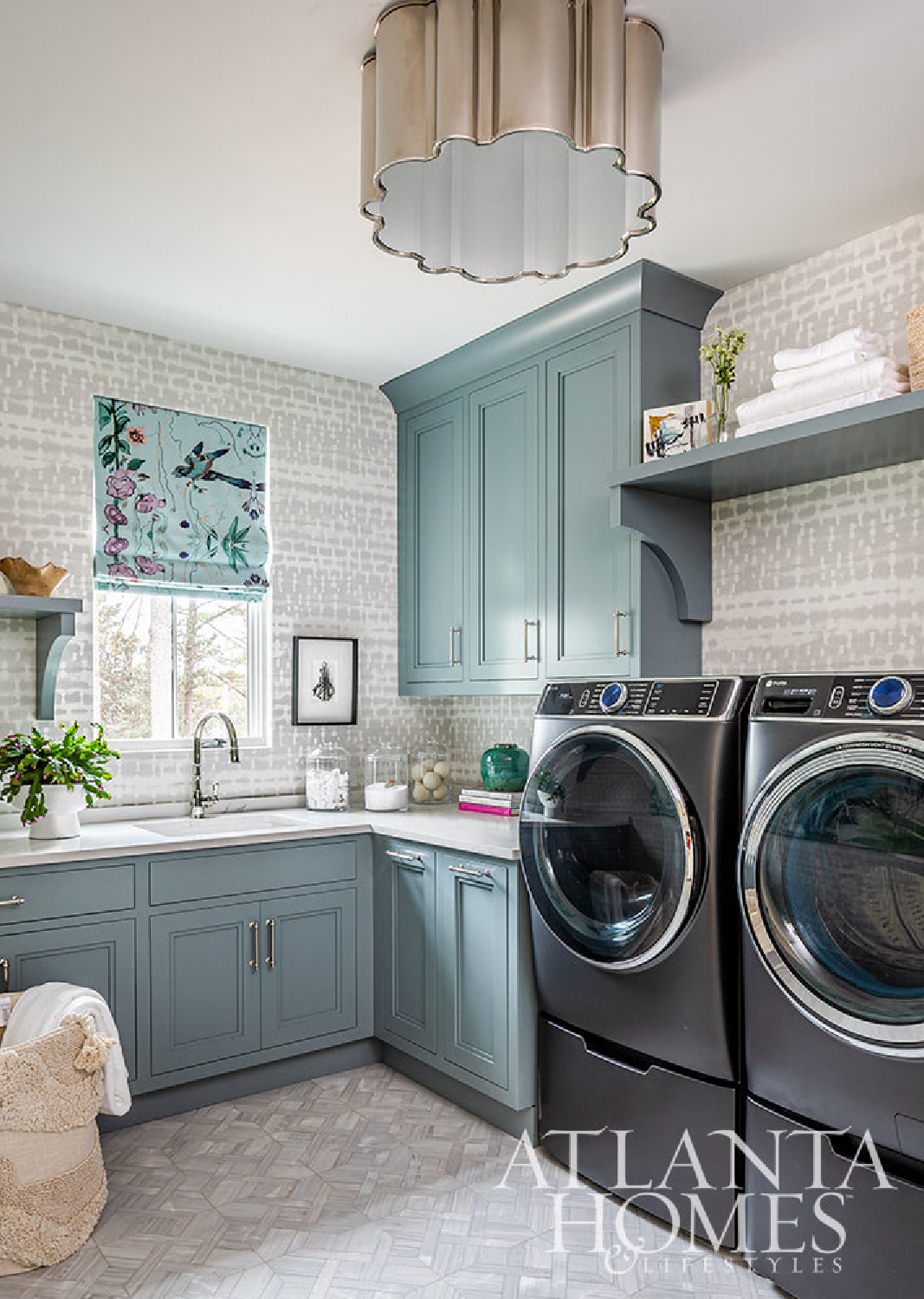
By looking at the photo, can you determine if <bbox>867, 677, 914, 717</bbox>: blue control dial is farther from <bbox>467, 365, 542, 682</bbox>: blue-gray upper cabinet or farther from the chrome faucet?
the chrome faucet

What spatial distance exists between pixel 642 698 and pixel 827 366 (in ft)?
3.01

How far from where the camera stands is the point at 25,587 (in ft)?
9.96

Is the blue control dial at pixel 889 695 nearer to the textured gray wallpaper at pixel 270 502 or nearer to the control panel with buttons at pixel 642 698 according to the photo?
the control panel with buttons at pixel 642 698

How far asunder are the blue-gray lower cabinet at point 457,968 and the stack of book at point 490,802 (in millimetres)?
373

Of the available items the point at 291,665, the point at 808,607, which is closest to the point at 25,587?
the point at 291,665

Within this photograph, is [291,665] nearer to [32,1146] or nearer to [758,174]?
[32,1146]

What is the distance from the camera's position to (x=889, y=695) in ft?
6.23

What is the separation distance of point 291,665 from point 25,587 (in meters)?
1.06

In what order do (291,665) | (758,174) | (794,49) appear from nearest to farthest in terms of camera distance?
(794,49) → (758,174) → (291,665)

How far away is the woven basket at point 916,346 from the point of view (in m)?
2.21

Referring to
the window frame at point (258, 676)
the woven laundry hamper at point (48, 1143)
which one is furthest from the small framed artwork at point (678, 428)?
the woven laundry hamper at point (48, 1143)

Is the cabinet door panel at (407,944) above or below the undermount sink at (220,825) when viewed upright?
below

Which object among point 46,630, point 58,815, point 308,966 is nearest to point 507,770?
point 308,966

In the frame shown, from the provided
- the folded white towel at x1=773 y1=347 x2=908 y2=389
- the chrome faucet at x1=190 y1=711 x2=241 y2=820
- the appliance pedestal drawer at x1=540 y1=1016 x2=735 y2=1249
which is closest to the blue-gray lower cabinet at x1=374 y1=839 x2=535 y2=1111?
the appliance pedestal drawer at x1=540 y1=1016 x2=735 y2=1249
